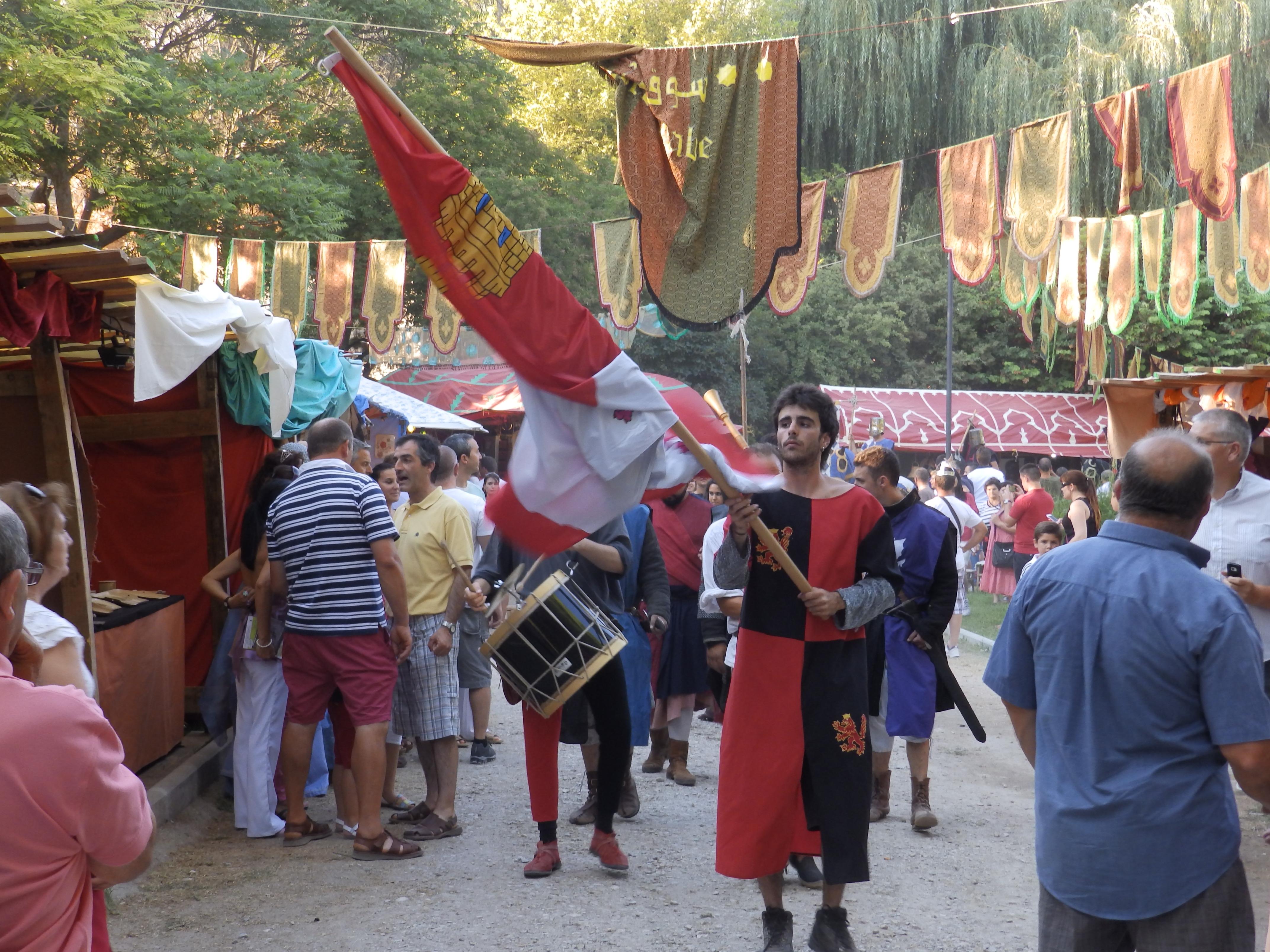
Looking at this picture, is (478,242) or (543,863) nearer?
(478,242)

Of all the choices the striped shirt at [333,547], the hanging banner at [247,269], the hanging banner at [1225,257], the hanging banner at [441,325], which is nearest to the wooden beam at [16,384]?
the striped shirt at [333,547]

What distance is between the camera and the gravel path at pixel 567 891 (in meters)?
4.65

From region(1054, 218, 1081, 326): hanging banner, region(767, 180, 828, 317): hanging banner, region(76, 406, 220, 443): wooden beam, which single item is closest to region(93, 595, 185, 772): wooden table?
region(76, 406, 220, 443): wooden beam

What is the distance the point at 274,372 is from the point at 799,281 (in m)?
6.25

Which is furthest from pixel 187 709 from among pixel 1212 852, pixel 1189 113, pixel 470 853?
pixel 1189 113

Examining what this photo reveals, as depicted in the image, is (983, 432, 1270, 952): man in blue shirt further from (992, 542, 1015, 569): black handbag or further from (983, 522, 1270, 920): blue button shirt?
(992, 542, 1015, 569): black handbag

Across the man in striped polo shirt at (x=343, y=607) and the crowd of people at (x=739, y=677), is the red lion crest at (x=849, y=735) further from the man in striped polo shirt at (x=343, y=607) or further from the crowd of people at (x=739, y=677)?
the man in striped polo shirt at (x=343, y=607)

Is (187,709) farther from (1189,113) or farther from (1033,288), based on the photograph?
(1033,288)

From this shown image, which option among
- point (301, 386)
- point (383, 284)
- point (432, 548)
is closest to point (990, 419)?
point (383, 284)

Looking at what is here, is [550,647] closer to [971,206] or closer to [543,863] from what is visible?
[543,863]

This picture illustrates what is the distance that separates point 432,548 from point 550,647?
1498 mm

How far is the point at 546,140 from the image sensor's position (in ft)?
111

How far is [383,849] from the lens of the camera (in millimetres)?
5668

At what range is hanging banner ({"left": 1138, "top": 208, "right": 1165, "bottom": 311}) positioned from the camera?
1324 cm
